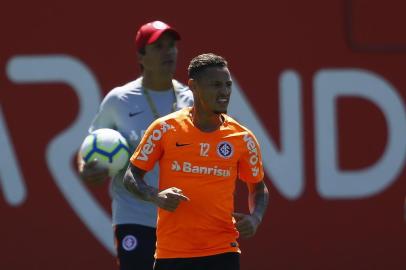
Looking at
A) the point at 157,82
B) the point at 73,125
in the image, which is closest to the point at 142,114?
the point at 157,82

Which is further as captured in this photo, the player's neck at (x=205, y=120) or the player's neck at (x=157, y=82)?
the player's neck at (x=157, y=82)

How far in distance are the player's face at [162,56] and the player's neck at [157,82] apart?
0.03m

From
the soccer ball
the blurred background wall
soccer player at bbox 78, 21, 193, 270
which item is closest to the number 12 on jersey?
the soccer ball

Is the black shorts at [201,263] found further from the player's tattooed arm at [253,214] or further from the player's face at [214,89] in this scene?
the player's face at [214,89]

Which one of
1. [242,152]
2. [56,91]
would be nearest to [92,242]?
[56,91]

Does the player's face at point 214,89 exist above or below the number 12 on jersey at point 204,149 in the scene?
above

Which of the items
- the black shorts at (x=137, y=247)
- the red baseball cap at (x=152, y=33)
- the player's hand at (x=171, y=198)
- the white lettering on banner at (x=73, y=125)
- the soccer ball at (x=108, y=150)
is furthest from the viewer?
the white lettering on banner at (x=73, y=125)

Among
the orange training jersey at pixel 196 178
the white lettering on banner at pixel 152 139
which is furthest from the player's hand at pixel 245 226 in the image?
the white lettering on banner at pixel 152 139

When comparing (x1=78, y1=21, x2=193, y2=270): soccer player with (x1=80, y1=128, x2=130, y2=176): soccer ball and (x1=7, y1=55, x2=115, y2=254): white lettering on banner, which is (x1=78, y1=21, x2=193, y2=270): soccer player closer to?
(x1=80, y1=128, x2=130, y2=176): soccer ball

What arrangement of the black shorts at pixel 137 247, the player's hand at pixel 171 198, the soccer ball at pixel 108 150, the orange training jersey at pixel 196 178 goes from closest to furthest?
the player's hand at pixel 171 198 < the orange training jersey at pixel 196 178 < the soccer ball at pixel 108 150 < the black shorts at pixel 137 247

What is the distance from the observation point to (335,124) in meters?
8.78

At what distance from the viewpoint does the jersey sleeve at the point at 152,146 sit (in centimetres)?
535

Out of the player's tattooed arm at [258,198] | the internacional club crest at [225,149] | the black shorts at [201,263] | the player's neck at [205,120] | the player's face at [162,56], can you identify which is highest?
the player's face at [162,56]

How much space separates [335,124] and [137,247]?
3.09m
